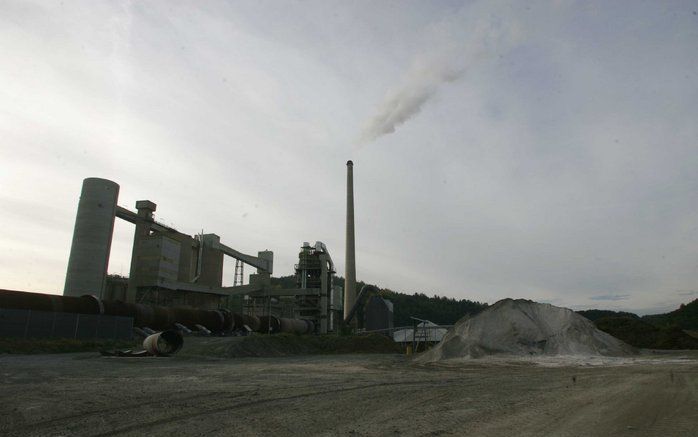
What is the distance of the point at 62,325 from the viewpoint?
27.3m

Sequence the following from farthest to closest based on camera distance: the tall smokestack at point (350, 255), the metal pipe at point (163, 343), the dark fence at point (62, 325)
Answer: the tall smokestack at point (350, 255) → the dark fence at point (62, 325) → the metal pipe at point (163, 343)

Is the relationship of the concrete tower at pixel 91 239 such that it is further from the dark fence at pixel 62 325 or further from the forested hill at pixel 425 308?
the forested hill at pixel 425 308

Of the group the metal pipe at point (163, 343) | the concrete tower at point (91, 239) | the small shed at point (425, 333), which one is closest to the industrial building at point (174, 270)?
the concrete tower at point (91, 239)

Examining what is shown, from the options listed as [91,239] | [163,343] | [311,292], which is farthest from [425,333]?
[91,239]

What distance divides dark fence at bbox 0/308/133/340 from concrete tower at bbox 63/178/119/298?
12.6 meters

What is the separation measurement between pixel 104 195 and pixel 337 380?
130ft

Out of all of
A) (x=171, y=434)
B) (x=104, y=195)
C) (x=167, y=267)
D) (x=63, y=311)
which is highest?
(x=104, y=195)

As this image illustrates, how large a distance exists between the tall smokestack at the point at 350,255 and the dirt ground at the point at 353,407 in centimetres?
4280

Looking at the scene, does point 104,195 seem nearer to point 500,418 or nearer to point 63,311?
point 63,311

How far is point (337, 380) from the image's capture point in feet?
37.8

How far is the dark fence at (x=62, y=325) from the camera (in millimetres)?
25109

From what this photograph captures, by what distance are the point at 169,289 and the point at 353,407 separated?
47153 mm

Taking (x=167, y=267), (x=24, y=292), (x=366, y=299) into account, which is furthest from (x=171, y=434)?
(x=366, y=299)

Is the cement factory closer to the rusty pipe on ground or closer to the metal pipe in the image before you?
the rusty pipe on ground
